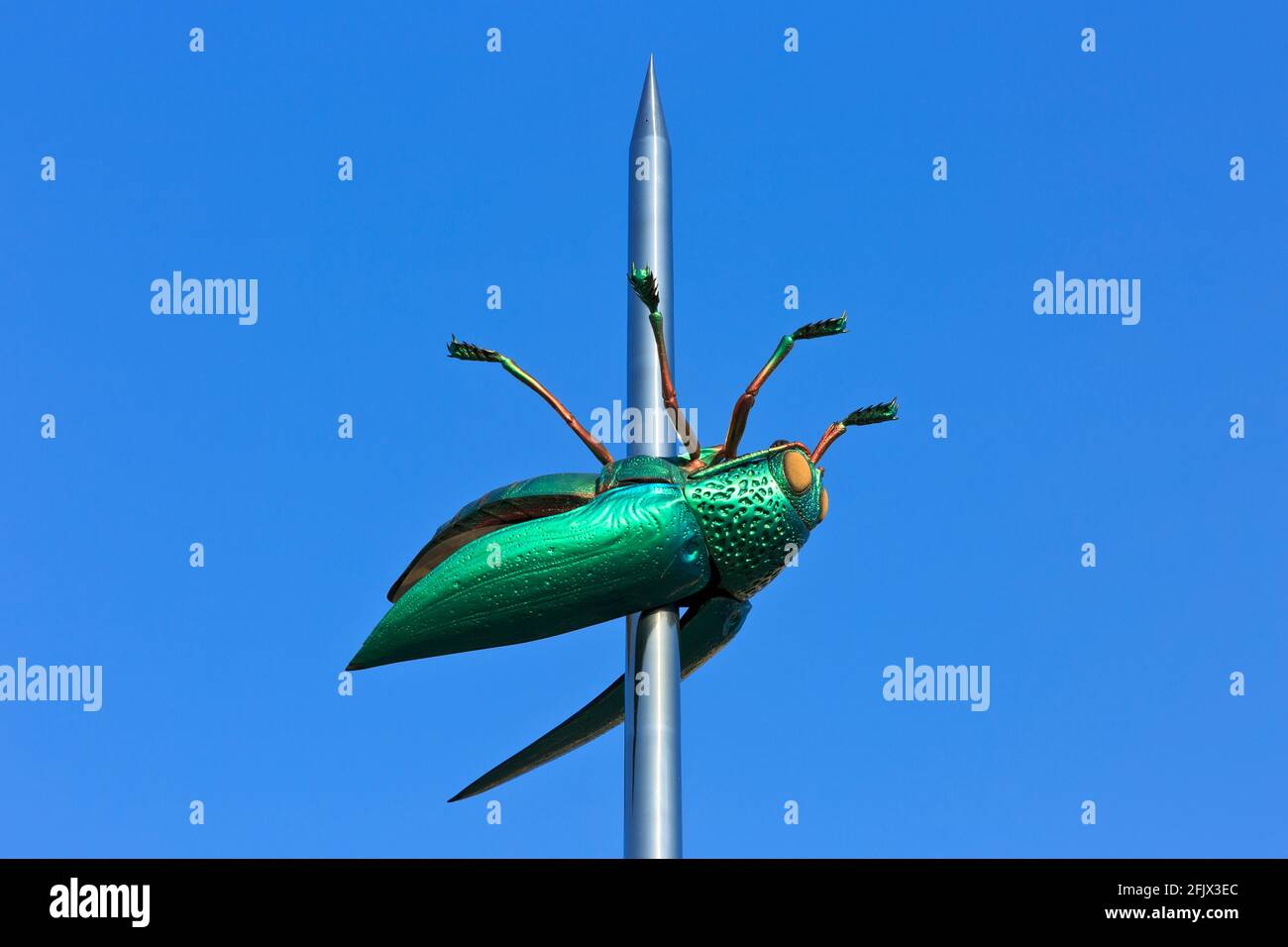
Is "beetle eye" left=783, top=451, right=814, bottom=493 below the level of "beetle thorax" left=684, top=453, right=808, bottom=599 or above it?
above

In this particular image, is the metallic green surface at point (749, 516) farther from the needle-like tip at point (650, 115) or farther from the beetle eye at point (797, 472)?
the needle-like tip at point (650, 115)

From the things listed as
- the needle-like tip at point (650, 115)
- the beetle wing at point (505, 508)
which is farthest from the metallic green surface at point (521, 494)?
the needle-like tip at point (650, 115)

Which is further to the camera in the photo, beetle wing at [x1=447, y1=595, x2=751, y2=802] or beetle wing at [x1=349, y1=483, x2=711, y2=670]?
beetle wing at [x1=447, y1=595, x2=751, y2=802]

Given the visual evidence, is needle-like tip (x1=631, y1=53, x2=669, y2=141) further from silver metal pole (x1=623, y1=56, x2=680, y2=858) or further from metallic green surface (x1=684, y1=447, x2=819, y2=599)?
metallic green surface (x1=684, y1=447, x2=819, y2=599)

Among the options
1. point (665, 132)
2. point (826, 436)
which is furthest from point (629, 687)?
point (665, 132)

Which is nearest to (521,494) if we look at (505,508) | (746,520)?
(505,508)

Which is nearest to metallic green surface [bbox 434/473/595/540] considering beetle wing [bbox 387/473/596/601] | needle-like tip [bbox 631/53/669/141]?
beetle wing [bbox 387/473/596/601]
